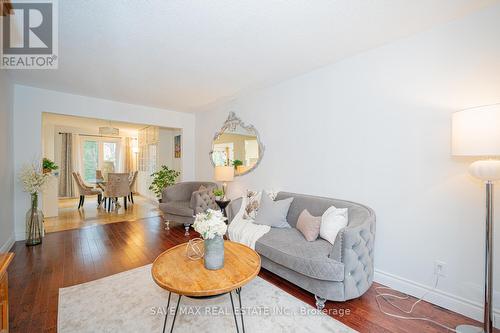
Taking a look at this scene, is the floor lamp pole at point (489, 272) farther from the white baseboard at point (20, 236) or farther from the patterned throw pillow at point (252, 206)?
the white baseboard at point (20, 236)

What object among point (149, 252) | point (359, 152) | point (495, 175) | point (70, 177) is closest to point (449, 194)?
point (495, 175)

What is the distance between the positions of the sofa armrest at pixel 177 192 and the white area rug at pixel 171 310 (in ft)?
7.38

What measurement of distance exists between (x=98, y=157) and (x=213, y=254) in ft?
28.8

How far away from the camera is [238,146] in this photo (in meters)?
4.12

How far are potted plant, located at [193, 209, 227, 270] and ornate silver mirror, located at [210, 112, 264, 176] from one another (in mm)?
2183

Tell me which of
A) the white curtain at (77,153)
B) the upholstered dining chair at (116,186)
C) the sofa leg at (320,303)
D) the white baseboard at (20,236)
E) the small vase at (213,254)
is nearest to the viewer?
the small vase at (213,254)

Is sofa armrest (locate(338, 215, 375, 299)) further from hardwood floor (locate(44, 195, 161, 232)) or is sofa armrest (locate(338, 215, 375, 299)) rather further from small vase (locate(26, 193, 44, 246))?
hardwood floor (locate(44, 195, 161, 232))

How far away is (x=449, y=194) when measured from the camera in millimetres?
1907

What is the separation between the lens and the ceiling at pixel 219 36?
1.73 meters

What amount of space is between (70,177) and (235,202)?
738cm

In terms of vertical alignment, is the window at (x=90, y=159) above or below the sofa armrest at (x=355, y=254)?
above

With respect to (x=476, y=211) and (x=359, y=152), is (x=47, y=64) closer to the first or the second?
(x=359, y=152)

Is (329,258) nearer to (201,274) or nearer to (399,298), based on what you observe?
(399,298)

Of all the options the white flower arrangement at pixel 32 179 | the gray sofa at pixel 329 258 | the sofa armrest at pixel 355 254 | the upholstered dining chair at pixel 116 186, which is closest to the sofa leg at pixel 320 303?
the gray sofa at pixel 329 258
